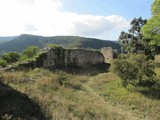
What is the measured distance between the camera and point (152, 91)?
21.9 metres

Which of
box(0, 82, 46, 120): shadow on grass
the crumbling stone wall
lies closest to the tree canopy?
the crumbling stone wall

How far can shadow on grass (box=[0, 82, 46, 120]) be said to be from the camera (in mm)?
11226

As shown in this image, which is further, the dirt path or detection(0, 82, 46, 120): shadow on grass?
the dirt path

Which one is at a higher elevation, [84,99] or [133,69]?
[133,69]

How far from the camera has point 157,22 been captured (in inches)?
966

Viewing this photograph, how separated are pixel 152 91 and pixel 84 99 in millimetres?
6648

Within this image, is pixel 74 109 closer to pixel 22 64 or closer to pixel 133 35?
pixel 22 64

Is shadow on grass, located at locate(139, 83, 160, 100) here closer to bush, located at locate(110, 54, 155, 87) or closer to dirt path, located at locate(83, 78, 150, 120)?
bush, located at locate(110, 54, 155, 87)

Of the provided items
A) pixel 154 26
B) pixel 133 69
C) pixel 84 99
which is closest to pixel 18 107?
pixel 84 99

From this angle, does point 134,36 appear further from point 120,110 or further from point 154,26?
point 120,110

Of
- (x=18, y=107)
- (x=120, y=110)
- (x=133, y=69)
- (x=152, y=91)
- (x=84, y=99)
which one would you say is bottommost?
(x=120, y=110)

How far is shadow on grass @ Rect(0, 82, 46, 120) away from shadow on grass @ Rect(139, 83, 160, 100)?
10.6m

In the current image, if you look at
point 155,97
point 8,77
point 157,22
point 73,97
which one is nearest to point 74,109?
point 73,97

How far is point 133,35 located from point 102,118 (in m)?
42.3
